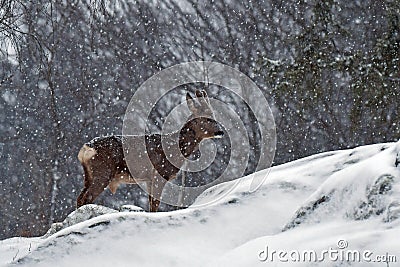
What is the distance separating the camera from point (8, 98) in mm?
31469

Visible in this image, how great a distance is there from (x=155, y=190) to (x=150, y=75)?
1535cm

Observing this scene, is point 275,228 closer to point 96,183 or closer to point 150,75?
point 96,183

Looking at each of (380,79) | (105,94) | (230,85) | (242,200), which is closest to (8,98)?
(105,94)

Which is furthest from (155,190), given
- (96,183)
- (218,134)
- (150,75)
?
(150,75)

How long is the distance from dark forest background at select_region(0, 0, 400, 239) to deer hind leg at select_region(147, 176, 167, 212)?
30.2 feet

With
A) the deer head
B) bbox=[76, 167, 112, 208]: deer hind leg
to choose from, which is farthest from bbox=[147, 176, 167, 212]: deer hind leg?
the deer head

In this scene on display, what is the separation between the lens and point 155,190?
1231 cm

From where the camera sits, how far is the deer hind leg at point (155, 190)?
11.8 metres

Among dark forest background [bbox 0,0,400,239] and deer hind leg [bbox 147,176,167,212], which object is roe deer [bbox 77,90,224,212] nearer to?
deer hind leg [bbox 147,176,167,212]

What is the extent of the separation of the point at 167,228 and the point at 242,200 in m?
0.71

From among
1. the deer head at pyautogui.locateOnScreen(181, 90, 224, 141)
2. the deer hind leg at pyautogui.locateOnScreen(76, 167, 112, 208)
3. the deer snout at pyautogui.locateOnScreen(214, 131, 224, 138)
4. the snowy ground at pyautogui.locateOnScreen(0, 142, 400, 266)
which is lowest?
the snowy ground at pyautogui.locateOnScreen(0, 142, 400, 266)

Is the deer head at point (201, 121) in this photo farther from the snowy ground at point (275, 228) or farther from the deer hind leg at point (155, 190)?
the snowy ground at point (275, 228)

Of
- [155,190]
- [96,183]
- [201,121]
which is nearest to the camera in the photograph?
[155,190]

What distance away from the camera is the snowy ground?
15.6ft
